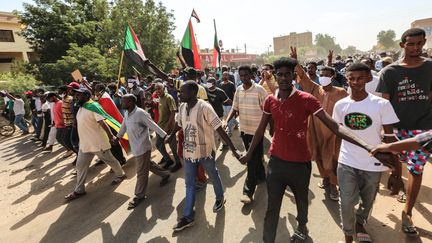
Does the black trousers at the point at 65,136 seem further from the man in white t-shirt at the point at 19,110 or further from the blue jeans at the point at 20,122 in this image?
the blue jeans at the point at 20,122

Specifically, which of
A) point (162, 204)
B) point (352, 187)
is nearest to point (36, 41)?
point (162, 204)

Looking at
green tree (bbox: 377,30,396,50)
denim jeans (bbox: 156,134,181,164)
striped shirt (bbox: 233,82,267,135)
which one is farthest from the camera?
green tree (bbox: 377,30,396,50)

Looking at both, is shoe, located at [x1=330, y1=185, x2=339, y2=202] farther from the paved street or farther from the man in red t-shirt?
the man in red t-shirt

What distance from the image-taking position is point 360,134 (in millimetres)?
2580

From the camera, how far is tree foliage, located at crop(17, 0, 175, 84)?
19750 millimetres

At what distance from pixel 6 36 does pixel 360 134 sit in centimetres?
4207

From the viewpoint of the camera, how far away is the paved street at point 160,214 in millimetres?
3348

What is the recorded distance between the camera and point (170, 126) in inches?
219

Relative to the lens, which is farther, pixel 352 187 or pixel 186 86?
pixel 186 86

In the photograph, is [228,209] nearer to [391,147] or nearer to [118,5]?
[391,147]

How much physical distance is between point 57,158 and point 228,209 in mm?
6203

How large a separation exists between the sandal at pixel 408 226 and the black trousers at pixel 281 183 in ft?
4.08

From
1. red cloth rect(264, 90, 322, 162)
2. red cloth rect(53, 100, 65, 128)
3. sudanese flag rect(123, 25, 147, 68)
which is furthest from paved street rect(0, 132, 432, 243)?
sudanese flag rect(123, 25, 147, 68)

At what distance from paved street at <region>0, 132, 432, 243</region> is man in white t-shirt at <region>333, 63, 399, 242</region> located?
752mm
